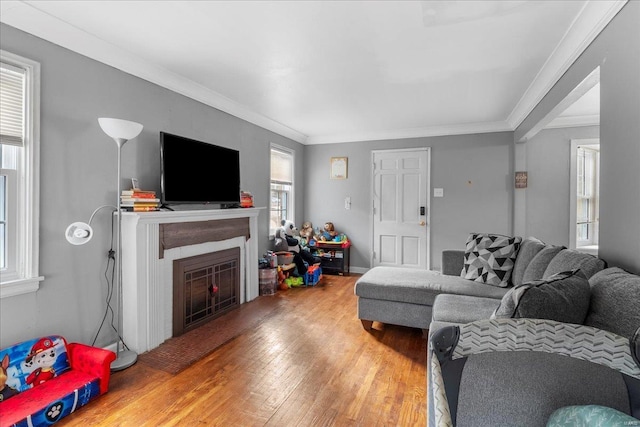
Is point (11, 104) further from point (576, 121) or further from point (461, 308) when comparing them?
point (576, 121)

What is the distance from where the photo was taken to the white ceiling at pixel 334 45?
2.02 meters

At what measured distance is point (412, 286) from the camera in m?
2.93

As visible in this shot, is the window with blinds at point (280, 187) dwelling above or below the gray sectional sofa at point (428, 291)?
above

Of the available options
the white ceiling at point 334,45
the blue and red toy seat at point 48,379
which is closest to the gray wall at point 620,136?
the white ceiling at point 334,45

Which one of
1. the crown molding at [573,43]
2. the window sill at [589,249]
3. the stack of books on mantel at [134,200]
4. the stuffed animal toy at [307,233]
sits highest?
the crown molding at [573,43]

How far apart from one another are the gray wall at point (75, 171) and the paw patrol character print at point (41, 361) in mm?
145

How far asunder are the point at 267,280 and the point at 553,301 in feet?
11.3

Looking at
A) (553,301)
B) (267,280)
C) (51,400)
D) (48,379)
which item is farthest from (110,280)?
(553,301)

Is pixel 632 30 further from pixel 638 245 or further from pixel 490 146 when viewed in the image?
pixel 490 146

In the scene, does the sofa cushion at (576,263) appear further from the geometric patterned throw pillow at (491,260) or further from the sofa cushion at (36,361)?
the sofa cushion at (36,361)

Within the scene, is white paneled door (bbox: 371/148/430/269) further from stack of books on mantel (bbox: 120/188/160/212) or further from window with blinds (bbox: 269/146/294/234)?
stack of books on mantel (bbox: 120/188/160/212)

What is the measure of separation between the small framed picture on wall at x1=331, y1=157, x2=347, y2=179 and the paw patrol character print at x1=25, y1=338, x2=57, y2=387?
178 inches

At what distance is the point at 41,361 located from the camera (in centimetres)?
202

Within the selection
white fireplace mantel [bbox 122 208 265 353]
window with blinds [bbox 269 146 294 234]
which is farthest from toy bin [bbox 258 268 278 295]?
white fireplace mantel [bbox 122 208 265 353]
